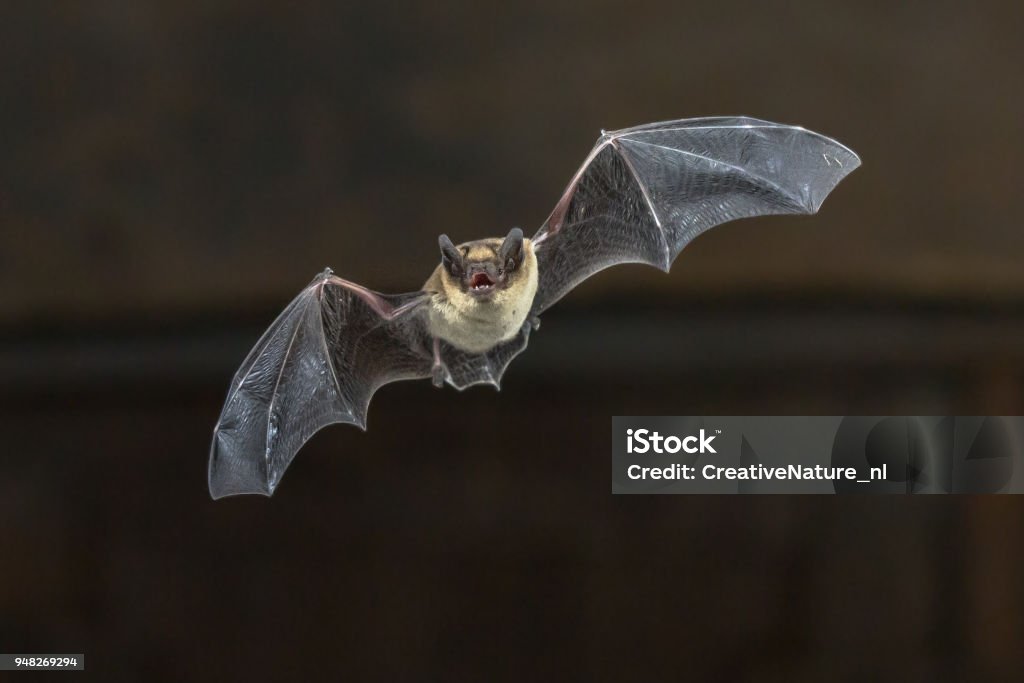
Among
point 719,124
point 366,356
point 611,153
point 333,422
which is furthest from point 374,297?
point 719,124

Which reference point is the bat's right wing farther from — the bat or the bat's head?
the bat's head

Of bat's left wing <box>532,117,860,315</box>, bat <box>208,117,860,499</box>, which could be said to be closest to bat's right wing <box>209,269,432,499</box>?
bat <box>208,117,860,499</box>

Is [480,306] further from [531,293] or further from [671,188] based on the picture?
[671,188]

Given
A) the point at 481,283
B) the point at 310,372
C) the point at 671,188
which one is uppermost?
the point at 671,188

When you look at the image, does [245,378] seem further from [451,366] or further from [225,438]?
[451,366]

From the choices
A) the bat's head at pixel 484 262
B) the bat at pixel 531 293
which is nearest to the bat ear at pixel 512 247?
the bat's head at pixel 484 262

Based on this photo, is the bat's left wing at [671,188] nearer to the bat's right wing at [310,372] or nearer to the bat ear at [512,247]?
the bat ear at [512,247]

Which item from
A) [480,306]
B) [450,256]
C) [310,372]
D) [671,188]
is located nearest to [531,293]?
[480,306]
